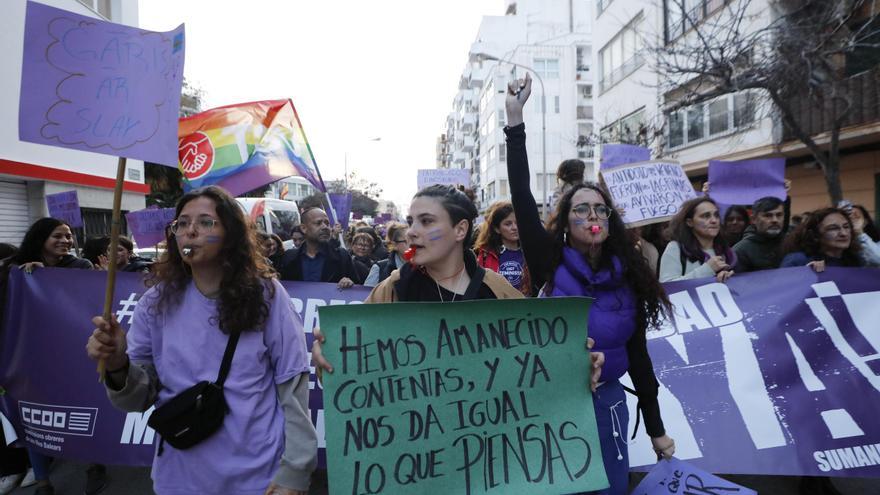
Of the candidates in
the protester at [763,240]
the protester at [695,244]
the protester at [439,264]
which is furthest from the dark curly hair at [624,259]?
the protester at [763,240]

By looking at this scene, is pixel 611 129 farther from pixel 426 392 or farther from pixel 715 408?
pixel 426 392

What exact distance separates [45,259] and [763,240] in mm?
5822

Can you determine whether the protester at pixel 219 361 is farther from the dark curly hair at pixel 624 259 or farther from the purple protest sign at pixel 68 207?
the purple protest sign at pixel 68 207

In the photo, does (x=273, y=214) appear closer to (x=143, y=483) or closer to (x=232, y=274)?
(x=143, y=483)

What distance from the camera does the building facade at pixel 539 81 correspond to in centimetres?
4525

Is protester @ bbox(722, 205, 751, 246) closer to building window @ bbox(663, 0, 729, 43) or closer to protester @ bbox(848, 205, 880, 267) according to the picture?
protester @ bbox(848, 205, 880, 267)

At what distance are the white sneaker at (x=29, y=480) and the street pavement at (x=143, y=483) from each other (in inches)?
1.6

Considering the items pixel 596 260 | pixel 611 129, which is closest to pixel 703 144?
pixel 611 129

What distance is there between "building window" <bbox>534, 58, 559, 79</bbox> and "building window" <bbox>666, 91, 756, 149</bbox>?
2907 cm

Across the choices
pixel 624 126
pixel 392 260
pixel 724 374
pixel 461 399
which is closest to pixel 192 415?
pixel 461 399

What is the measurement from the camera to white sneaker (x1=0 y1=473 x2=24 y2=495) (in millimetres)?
4105

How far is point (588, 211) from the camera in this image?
8.05ft

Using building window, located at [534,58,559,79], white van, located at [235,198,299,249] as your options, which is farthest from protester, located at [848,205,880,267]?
building window, located at [534,58,559,79]

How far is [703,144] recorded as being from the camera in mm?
17000
